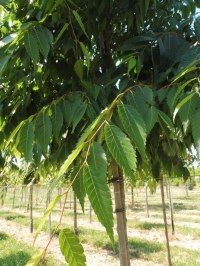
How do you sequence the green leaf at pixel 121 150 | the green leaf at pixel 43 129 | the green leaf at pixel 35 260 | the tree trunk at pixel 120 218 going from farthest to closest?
the tree trunk at pixel 120 218 < the green leaf at pixel 43 129 < the green leaf at pixel 121 150 < the green leaf at pixel 35 260

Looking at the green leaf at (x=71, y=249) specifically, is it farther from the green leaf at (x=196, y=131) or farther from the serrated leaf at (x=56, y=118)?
the serrated leaf at (x=56, y=118)

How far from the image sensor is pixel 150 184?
2.91 metres

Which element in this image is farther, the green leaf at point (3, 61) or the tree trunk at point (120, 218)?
the tree trunk at point (120, 218)

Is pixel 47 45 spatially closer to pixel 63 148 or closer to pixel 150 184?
pixel 63 148

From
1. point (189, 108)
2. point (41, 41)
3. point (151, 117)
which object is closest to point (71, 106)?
point (41, 41)

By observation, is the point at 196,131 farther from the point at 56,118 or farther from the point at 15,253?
the point at 15,253

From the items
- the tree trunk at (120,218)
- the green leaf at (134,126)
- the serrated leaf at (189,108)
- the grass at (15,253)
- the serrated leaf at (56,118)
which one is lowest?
the grass at (15,253)

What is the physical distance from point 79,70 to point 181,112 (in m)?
0.53

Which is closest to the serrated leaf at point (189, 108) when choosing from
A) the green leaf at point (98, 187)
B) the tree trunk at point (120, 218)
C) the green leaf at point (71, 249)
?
the green leaf at point (98, 187)

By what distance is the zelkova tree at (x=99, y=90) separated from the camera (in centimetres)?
67

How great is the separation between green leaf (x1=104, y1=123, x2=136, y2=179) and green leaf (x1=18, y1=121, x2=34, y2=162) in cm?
33

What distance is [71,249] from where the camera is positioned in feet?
1.78

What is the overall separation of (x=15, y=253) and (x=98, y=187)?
22.6 feet

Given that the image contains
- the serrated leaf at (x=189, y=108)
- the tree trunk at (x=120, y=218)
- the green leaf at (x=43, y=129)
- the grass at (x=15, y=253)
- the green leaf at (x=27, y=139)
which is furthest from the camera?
the grass at (x=15, y=253)
